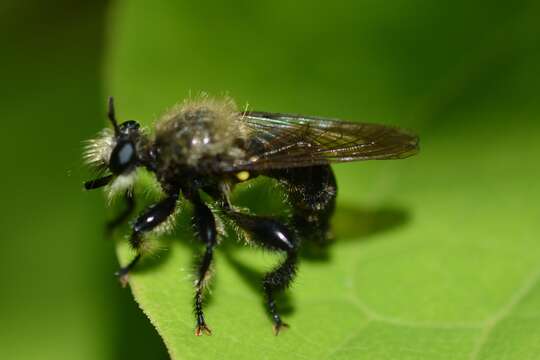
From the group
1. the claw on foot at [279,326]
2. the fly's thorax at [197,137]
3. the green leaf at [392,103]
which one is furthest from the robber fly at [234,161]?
the green leaf at [392,103]

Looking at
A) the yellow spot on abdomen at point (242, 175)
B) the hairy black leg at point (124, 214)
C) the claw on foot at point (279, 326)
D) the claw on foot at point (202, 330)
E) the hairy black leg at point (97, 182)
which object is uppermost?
the yellow spot on abdomen at point (242, 175)

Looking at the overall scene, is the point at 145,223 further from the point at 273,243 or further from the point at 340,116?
the point at 340,116

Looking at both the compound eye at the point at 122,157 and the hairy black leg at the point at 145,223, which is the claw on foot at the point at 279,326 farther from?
the compound eye at the point at 122,157

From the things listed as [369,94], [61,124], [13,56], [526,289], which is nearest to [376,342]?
[526,289]

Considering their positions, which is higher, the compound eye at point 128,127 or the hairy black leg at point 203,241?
the compound eye at point 128,127

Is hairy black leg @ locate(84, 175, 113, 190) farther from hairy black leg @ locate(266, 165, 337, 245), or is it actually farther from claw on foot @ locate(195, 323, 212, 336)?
claw on foot @ locate(195, 323, 212, 336)

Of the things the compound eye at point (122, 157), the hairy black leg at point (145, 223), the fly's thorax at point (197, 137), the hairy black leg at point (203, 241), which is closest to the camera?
the hairy black leg at point (203, 241)
